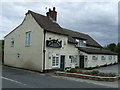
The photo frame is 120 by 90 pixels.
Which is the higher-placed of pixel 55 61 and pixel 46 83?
pixel 55 61

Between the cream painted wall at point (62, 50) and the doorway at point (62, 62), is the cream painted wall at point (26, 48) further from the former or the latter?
the doorway at point (62, 62)

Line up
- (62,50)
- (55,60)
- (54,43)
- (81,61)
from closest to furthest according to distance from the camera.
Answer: (54,43), (55,60), (62,50), (81,61)

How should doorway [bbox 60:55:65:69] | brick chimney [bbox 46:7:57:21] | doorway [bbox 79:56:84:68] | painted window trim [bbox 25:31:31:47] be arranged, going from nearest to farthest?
painted window trim [bbox 25:31:31:47], doorway [bbox 60:55:65:69], brick chimney [bbox 46:7:57:21], doorway [bbox 79:56:84:68]

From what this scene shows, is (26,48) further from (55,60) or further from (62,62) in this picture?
(62,62)

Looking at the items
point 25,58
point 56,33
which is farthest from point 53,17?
point 25,58

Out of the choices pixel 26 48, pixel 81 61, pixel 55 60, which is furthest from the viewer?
pixel 81 61

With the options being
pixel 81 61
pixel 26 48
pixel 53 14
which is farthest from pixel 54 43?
pixel 81 61

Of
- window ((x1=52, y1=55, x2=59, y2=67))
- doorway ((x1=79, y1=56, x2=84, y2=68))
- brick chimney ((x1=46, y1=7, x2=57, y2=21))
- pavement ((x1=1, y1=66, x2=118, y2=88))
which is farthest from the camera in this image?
doorway ((x1=79, y1=56, x2=84, y2=68))

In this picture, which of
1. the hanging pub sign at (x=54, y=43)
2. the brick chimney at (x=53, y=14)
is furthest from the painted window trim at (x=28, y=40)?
the brick chimney at (x=53, y=14)

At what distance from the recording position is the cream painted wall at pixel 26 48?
2230 cm

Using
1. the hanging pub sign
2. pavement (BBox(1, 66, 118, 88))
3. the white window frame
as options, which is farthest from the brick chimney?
pavement (BBox(1, 66, 118, 88))

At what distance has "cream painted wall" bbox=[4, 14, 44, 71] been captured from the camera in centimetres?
2230

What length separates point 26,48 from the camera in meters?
24.3

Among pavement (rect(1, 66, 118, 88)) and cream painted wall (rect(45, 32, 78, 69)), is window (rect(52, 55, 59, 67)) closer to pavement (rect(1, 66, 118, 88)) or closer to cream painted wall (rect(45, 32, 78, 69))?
cream painted wall (rect(45, 32, 78, 69))
